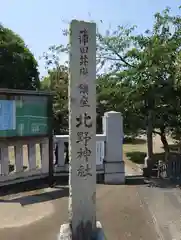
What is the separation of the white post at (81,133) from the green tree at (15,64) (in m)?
16.5

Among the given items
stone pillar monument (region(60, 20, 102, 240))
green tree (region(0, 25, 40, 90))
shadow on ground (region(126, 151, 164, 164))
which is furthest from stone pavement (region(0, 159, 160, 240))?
green tree (region(0, 25, 40, 90))

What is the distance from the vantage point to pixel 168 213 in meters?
6.70

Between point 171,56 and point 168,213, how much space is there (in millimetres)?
5279

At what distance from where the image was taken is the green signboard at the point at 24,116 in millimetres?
7711

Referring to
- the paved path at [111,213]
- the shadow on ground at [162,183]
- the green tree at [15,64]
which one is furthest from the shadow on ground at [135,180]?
the green tree at [15,64]

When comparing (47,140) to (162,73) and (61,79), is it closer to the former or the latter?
(162,73)

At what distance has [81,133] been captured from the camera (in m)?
4.77

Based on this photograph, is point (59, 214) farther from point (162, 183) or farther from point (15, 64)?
point (15, 64)

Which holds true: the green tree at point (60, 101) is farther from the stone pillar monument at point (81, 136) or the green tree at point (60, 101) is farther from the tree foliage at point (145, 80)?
the stone pillar monument at point (81, 136)

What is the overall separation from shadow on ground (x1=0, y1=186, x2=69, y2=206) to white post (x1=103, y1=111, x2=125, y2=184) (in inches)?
55.7

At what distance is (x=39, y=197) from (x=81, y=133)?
3.31 m

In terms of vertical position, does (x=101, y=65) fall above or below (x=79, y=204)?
above

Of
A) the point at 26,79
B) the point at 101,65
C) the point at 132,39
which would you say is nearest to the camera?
the point at 132,39

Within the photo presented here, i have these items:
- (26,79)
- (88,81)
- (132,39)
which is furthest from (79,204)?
(26,79)
